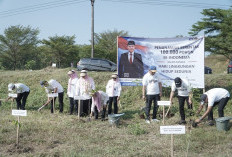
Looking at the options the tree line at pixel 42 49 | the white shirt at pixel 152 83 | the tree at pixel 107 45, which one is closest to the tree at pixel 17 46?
the tree line at pixel 42 49

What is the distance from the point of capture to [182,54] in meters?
9.87

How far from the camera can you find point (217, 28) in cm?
2473

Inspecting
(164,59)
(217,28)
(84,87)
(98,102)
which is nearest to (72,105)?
(84,87)

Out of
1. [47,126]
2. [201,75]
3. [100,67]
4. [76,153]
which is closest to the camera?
[76,153]

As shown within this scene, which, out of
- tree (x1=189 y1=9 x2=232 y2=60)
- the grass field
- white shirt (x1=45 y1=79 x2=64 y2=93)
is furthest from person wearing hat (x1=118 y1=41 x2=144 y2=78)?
tree (x1=189 y1=9 x2=232 y2=60)

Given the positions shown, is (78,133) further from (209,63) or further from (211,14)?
(209,63)

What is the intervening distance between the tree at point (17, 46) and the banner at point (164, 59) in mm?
24504

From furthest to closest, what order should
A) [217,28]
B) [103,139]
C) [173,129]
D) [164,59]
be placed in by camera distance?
1. [217,28]
2. [164,59]
3. [103,139]
4. [173,129]

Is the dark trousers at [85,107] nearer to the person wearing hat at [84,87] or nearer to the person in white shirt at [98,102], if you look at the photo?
the person wearing hat at [84,87]

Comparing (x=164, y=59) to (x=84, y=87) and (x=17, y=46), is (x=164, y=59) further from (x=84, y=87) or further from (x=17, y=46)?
(x=17, y=46)

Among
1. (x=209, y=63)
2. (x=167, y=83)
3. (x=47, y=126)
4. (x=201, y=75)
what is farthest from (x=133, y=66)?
(x=209, y=63)

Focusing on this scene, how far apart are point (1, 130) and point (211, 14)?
23.3 m

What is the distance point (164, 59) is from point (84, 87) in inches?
141

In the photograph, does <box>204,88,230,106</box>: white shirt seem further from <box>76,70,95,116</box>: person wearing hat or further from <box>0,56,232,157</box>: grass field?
<box>76,70,95,116</box>: person wearing hat
